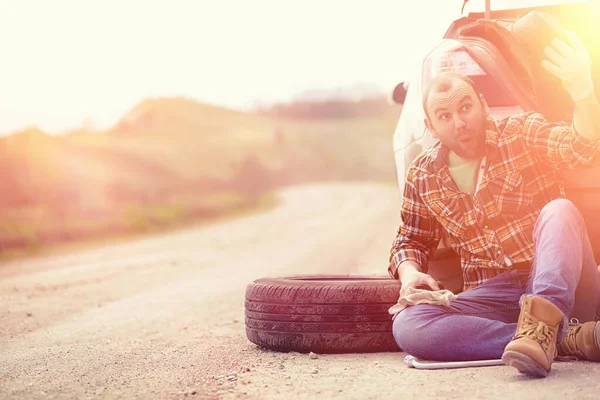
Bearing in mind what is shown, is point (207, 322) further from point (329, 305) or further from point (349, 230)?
point (349, 230)

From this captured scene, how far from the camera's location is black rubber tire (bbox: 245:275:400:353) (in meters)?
3.94

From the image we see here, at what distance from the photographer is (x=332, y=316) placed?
13.0 ft

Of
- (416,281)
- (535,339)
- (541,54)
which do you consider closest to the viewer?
(535,339)

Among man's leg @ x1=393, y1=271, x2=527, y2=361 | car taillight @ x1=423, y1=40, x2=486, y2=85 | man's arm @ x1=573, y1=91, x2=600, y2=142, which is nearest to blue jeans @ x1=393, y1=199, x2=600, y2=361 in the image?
man's leg @ x1=393, y1=271, x2=527, y2=361

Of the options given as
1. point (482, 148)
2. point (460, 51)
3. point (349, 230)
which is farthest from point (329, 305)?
point (349, 230)

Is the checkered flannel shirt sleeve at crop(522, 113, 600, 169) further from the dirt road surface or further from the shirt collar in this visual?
the dirt road surface

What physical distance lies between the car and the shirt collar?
1.80 ft

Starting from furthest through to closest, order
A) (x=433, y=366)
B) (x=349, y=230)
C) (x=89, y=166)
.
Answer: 1. (x=89, y=166)
2. (x=349, y=230)
3. (x=433, y=366)

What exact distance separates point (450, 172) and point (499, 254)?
441 millimetres

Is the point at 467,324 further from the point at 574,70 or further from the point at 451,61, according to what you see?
the point at 451,61

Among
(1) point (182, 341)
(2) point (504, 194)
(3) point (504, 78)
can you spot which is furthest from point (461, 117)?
(1) point (182, 341)

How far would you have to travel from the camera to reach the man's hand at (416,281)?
362cm

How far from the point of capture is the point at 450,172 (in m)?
3.69

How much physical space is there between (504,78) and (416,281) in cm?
135
